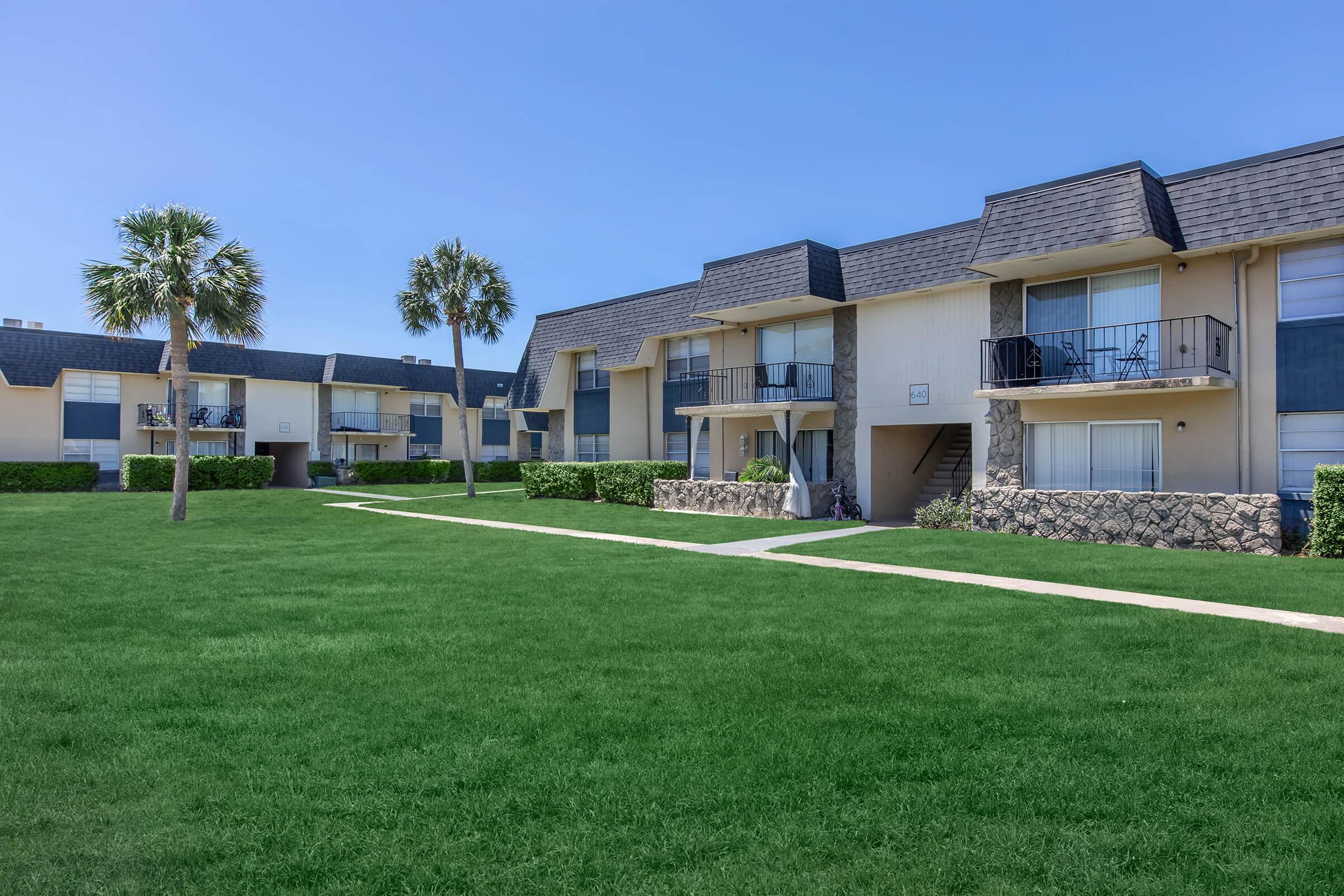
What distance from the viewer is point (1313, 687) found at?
20.3ft

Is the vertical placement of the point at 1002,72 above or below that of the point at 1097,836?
above

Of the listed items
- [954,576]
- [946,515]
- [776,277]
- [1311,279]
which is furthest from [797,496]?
[1311,279]

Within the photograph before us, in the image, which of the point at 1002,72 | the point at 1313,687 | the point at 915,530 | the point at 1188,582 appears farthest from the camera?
the point at 915,530

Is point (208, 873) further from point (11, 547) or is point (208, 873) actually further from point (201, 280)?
point (201, 280)

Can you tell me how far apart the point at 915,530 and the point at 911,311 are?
6188 millimetres

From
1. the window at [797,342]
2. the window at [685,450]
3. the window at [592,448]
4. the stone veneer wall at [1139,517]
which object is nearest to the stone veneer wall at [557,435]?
the window at [592,448]

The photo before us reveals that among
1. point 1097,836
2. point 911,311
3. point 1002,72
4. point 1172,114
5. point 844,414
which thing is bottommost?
point 1097,836

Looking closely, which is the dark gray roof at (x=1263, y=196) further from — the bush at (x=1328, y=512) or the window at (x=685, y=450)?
the window at (x=685, y=450)

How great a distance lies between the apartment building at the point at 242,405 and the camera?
39125mm

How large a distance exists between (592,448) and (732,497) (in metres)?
10.8

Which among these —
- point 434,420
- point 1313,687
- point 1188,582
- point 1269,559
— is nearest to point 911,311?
point 1269,559

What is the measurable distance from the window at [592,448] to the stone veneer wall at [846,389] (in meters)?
11.1

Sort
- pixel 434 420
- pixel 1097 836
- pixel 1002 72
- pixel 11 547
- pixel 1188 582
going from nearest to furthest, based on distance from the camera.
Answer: pixel 1097 836, pixel 1188 582, pixel 11 547, pixel 1002 72, pixel 434 420

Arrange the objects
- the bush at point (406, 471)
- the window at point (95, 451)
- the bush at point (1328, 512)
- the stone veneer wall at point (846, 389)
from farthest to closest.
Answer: the bush at point (406, 471) < the window at point (95, 451) < the stone veneer wall at point (846, 389) < the bush at point (1328, 512)
